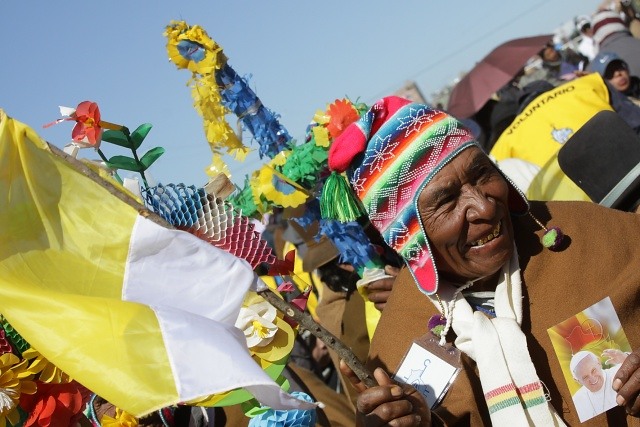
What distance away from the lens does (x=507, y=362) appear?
3.22 meters

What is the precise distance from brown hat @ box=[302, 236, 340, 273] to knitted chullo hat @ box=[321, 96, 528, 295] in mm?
1810

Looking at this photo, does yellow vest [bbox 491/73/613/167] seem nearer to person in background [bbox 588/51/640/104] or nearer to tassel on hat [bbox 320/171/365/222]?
person in background [bbox 588/51/640/104]

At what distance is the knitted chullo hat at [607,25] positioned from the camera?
30.9ft

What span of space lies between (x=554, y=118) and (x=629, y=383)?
3270 millimetres

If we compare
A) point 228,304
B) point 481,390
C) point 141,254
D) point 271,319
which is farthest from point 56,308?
point 481,390

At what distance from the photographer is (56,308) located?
2699mm

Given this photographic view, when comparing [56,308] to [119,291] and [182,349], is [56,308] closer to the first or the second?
[119,291]

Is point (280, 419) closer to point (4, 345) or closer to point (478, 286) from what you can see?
point (478, 286)

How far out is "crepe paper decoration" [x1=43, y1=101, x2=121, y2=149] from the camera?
9.91ft

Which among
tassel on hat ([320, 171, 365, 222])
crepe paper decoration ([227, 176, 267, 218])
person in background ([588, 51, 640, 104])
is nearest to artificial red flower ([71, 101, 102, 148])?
tassel on hat ([320, 171, 365, 222])

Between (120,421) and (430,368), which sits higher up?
(120,421)

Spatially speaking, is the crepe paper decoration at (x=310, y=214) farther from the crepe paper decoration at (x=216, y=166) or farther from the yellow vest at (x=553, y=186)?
the yellow vest at (x=553, y=186)

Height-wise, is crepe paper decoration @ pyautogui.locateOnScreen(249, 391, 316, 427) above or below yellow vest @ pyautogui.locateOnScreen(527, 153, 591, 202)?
above

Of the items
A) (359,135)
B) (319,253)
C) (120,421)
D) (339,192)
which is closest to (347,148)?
(359,135)
